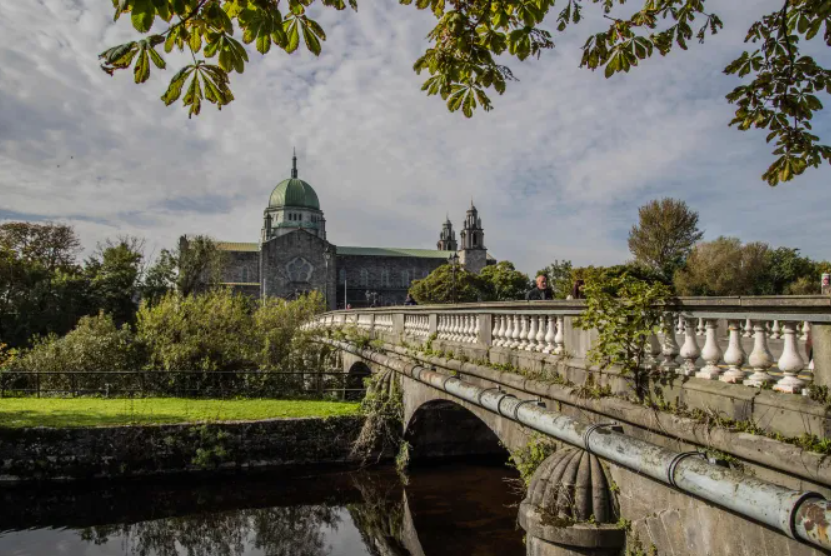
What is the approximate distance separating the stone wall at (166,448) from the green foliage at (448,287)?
139 feet

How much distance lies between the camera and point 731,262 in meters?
42.9

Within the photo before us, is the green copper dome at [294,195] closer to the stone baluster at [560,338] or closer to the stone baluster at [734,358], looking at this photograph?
the stone baluster at [560,338]

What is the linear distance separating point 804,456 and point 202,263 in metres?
51.0

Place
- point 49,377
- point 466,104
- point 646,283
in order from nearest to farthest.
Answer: point 466,104 < point 646,283 < point 49,377

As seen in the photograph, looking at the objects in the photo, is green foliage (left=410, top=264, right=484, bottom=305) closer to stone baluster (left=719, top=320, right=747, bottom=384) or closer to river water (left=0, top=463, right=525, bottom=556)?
river water (left=0, top=463, right=525, bottom=556)

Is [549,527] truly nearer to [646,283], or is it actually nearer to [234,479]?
[646,283]

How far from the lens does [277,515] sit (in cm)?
1271

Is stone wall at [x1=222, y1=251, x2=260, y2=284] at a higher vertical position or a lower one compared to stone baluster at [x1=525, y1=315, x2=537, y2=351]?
higher

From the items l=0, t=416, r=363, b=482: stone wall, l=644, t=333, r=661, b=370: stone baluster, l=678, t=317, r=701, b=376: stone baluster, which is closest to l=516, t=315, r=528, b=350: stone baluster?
l=644, t=333, r=661, b=370: stone baluster

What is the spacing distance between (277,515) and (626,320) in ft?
33.7

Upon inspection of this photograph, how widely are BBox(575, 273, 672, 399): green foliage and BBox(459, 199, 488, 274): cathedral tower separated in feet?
241

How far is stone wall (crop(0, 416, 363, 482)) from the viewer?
1466 centimetres

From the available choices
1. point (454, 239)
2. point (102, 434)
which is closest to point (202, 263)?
point (102, 434)

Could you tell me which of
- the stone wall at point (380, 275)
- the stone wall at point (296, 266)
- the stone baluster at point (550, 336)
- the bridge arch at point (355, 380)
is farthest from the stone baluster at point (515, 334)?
the stone wall at point (380, 275)
